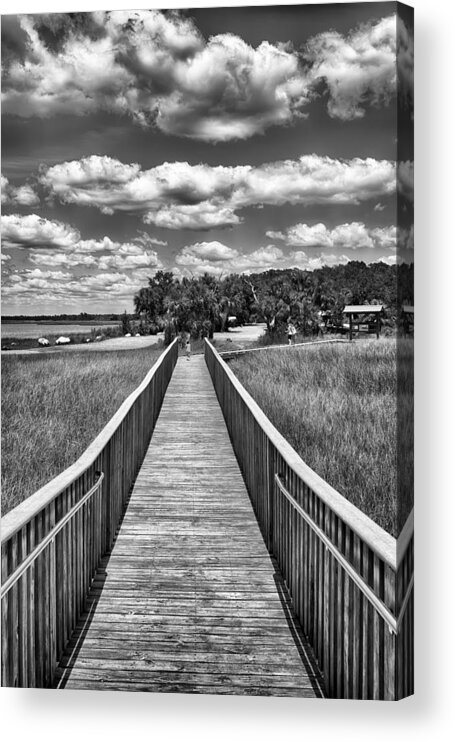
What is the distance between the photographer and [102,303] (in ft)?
13.7

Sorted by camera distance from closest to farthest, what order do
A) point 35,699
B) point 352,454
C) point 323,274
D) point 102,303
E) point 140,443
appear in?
point 35,699
point 102,303
point 352,454
point 323,274
point 140,443

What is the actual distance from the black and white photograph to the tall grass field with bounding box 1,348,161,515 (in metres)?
0.03

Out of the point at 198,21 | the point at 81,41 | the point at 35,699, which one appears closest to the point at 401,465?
the point at 35,699

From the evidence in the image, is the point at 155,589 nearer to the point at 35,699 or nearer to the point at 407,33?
the point at 35,699

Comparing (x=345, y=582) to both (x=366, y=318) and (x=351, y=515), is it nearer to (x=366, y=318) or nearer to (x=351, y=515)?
(x=351, y=515)

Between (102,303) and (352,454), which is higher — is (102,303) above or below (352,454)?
above

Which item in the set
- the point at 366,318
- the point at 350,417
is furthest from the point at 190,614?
the point at 366,318

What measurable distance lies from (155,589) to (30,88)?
3081 mm

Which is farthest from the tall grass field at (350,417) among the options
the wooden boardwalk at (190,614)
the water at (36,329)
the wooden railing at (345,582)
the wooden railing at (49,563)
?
the water at (36,329)

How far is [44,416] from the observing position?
4973mm

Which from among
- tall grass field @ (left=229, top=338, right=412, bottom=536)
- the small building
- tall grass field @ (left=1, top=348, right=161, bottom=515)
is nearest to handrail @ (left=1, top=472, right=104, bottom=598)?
tall grass field @ (left=1, top=348, right=161, bottom=515)

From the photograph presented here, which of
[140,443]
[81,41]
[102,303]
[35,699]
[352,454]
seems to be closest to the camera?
[35,699]

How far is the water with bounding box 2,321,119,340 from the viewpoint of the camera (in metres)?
4.03

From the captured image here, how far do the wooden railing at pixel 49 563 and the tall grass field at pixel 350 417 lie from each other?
66.7 inches
